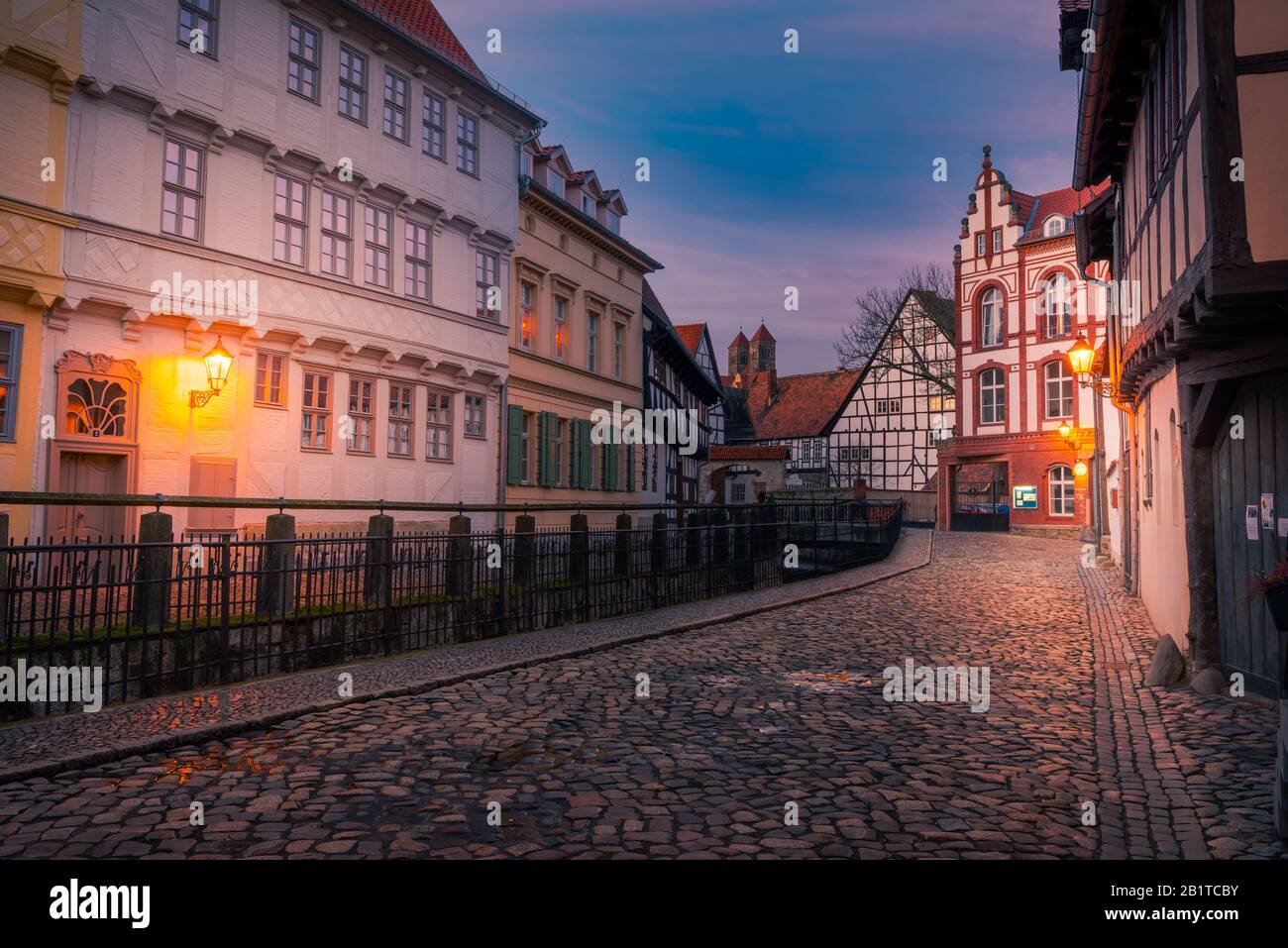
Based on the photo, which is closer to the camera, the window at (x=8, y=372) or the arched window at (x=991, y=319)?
the window at (x=8, y=372)

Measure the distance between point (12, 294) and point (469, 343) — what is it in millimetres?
10223

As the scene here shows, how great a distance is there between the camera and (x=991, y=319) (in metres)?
41.6

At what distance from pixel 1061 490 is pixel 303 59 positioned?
32.8m

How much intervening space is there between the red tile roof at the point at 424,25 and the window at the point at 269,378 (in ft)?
23.7

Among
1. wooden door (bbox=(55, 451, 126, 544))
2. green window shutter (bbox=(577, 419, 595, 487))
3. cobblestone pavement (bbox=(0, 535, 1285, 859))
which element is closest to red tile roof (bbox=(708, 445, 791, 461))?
green window shutter (bbox=(577, 419, 595, 487))

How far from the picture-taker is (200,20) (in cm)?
1590

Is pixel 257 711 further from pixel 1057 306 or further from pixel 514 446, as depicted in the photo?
pixel 1057 306

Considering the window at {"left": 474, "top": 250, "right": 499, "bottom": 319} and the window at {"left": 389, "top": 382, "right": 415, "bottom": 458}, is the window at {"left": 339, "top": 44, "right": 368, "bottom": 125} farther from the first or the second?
the window at {"left": 389, "top": 382, "right": 415, "bottom": 458}

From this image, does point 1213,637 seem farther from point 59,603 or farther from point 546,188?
point 546,188

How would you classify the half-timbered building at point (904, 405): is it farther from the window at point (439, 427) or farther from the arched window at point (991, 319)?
the window at point (439, 427)

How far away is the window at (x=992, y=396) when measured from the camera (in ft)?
134

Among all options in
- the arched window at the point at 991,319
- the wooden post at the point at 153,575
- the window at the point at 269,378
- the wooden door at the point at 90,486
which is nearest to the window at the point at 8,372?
the wooden door at the point at 90,486

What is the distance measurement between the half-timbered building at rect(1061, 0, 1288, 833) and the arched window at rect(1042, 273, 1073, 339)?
27.8 metres
